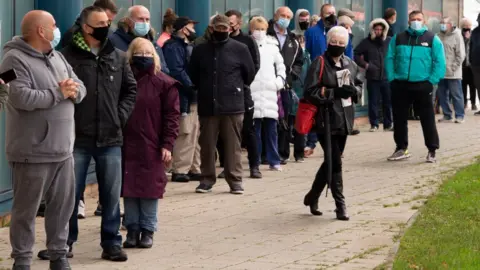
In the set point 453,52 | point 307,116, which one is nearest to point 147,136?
point 307,116

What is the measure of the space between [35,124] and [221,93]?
534cm

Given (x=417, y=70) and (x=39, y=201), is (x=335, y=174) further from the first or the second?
(x=417, y=70)

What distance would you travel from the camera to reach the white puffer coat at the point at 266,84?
16391 millimetres

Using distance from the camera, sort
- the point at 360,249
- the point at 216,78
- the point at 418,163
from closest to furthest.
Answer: the point at 360,249 → the point at 216,78 → the point at 418,163

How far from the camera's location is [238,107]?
1455 centimetres

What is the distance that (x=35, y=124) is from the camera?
922 cm

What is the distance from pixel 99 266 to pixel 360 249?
85.8 inches

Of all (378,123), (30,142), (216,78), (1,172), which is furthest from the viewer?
(378,123)

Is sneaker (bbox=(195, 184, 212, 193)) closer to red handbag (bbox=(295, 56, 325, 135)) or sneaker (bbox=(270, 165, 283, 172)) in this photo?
red handbag (bbox=(295, 56, 325, 135))

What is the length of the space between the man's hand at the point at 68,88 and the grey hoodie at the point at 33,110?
3 cm

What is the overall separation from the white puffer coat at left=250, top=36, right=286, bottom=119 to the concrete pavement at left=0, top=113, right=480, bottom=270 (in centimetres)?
81

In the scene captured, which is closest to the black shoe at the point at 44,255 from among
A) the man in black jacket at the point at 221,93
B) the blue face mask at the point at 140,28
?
the blue face mask at the point at 140,28

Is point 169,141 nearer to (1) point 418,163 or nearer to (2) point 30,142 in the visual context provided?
(2) point 30,142

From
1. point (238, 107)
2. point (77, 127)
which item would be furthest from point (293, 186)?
point (77, 127)
